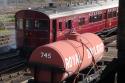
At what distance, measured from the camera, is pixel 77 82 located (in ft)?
44.9

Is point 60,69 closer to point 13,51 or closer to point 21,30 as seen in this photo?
point 21,30

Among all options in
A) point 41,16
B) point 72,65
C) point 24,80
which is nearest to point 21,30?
point 41,16

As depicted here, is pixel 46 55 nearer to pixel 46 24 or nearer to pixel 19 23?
pixel 46 24

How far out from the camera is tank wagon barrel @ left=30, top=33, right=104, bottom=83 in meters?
12.4

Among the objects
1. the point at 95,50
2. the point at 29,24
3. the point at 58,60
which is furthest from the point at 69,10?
the point at 58,60

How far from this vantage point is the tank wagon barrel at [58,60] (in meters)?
12.4

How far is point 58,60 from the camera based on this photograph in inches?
487

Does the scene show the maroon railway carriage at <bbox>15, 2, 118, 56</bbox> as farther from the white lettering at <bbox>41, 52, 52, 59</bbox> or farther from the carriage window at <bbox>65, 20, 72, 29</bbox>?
the white lettering at <bbox>41, 52, 52, 59</bbox>

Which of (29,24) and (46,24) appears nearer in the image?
(46,24)

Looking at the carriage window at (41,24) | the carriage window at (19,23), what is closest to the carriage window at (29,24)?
the carriage window at (41,24)

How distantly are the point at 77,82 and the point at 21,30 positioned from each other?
8.79 metres

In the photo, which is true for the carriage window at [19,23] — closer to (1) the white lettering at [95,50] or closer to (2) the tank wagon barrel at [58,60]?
(1) the white lettering at [95,50]

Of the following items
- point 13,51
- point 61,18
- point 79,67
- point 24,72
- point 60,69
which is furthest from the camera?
point 13,51

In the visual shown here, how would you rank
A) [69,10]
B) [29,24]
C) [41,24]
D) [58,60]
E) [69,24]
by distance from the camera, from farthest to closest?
[69,10]
[69,24]
[29,24]
[41,24]
[58,60]
